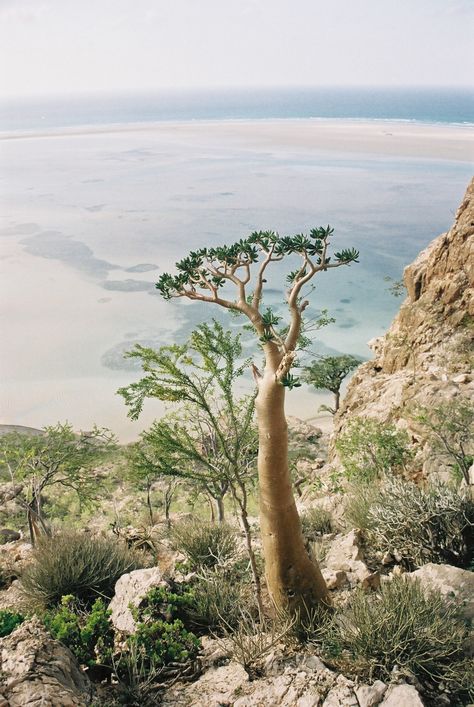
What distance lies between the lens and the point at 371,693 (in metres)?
4.50

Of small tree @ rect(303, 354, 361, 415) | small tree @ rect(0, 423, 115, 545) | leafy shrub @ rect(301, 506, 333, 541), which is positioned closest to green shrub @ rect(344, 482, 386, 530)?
leafy shrub @ rect(301, 506, 333, 541)

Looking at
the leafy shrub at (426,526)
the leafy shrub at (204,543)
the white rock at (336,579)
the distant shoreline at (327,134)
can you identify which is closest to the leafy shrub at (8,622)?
the leafy shrub at (204,543)

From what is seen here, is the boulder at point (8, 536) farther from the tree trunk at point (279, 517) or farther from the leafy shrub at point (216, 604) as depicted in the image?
the tree trunk at point (279, 517)

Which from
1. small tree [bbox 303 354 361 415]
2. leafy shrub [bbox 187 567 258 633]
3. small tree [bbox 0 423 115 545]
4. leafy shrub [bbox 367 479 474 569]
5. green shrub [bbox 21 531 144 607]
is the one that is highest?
leafy shrub [bbox 367 479 474 569]

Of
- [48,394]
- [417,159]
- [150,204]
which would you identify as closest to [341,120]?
[417,159]

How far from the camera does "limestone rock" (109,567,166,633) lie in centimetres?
616

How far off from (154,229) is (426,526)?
A: 2337 inches

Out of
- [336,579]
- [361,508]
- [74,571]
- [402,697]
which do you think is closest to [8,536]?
[74,571]

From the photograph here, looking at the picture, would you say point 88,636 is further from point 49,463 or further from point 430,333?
point 430,333

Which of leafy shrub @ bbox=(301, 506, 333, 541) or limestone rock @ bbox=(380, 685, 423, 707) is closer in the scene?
limestone rock @ bbox=(380, 685, 423, 707)

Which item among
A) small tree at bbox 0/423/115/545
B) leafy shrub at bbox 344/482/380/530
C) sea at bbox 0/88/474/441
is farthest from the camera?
sea at bbox 0/88/474/441

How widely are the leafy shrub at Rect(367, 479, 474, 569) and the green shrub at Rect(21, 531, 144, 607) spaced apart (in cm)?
389

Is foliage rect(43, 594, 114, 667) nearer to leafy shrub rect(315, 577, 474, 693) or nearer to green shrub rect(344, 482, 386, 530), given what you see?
leafy shrub rect(315, 577, 474, 693)

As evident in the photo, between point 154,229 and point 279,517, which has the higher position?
point 154,229
